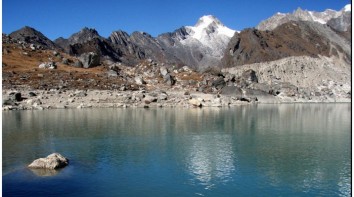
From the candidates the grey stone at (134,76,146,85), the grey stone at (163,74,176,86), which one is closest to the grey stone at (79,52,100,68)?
the grey stone at (134,76,146,85)

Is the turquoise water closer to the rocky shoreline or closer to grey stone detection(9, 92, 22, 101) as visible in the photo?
grey stone detection(9, 92, 22, 101)

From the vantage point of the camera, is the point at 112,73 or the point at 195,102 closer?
the point at 195,102

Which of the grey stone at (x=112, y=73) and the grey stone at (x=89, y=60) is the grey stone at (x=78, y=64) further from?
the grey stone at (x=112, y=73)

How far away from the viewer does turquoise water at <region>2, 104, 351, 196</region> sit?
97.2ft

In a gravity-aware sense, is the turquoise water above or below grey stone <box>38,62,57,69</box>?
below

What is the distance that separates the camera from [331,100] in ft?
538

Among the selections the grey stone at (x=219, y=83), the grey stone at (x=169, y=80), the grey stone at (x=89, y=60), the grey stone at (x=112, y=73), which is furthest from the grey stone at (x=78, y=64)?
the grey stone at (x=219, y=83)

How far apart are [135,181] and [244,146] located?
63.6 ft

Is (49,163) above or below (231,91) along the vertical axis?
below

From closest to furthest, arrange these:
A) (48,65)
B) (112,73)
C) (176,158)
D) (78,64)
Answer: (176,158) < (48,65) < (112,73) < (78,64)

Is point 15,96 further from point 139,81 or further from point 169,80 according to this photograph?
point 169,80

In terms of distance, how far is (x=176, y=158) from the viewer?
131 ft

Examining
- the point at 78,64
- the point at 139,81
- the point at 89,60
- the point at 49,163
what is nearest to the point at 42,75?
the point at 78,64

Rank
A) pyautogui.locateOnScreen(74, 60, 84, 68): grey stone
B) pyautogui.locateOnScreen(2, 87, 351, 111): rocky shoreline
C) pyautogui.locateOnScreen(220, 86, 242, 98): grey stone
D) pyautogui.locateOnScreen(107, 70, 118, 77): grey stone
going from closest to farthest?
pyautogui.locateOnScreen(2, 87, 351, 111): rocky shoreline, pyautogui.locateOnScreen(107, 70, 118, 77): grey stone, pyautogui.locateOnScreen(220, 86, 242, 98): grey stone, pyautogui.locateOnScreen(74, 60, 84, 68): grey stone
